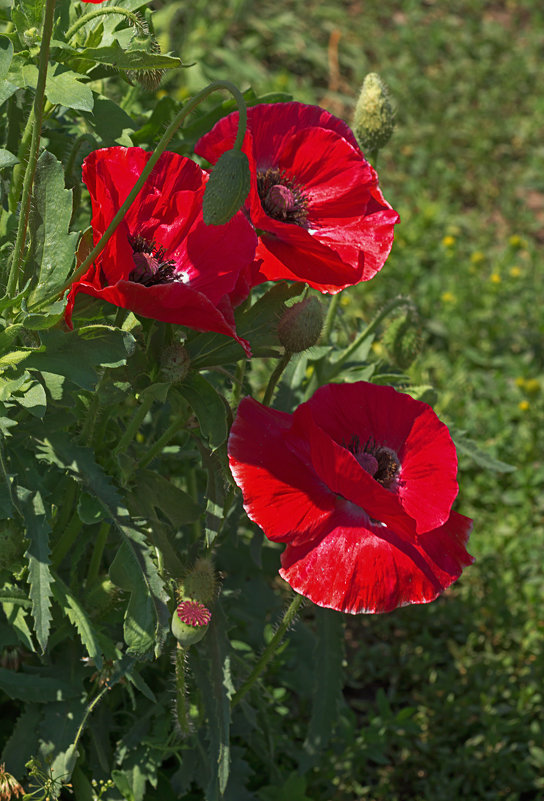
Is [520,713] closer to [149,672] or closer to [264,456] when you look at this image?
[149,672]

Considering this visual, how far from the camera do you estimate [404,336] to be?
96.0 inches

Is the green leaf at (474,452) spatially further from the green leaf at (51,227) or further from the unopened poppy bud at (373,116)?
the green leaf at (51,227)

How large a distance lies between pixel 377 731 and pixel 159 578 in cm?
112

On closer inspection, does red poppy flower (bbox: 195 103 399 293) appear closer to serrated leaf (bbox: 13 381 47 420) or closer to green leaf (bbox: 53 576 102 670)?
serrated leaf (bbox: 13 381 47 420)

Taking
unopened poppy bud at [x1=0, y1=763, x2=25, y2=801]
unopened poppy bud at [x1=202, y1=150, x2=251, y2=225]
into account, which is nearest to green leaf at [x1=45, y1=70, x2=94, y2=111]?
unopened poppy bud at [x1=202, y1=150, x2=251, y2=225]

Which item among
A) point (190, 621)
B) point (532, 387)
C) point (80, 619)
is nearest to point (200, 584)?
point (190, 621)

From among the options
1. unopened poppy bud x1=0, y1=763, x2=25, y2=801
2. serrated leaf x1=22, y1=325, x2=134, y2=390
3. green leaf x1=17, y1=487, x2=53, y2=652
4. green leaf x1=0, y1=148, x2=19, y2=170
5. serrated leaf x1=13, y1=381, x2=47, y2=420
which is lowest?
unopened poppy bud x1=0, y1=763, x2=25, y2=801

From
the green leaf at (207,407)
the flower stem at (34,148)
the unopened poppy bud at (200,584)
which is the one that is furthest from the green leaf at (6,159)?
the unopened poppy bud at (200,584)

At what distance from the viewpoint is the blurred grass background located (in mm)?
2947

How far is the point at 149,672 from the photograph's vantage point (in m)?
2.49

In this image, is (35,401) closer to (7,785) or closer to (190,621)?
(190,621)

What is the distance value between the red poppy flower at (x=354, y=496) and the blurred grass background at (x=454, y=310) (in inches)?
32.7

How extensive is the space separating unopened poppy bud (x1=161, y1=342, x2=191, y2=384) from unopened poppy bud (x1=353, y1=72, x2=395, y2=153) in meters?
0.81

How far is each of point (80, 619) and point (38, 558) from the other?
0.55ft
